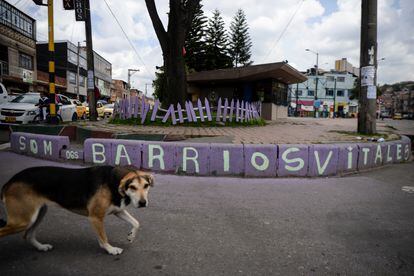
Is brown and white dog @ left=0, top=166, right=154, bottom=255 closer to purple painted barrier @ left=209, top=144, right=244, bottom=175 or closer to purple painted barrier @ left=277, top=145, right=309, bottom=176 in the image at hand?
purple painted barrier @ left=209, top=144, right=244, bottom=175

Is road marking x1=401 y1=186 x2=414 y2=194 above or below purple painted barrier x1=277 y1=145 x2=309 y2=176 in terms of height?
below

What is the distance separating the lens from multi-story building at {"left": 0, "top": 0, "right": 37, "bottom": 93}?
29.6 metres

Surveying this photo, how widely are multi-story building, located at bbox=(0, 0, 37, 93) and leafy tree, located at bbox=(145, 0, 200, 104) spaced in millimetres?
21288

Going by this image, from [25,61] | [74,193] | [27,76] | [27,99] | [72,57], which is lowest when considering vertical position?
[74,193]

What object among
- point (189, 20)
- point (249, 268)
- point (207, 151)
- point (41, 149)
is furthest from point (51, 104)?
point (249, 268)

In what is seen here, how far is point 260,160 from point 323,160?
1425 mm

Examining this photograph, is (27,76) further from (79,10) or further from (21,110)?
(21,110)

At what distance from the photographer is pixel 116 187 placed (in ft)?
9.18

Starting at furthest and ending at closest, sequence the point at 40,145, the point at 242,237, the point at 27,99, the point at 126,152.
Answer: the point at 27,99 → the point at 40,145 → the point at 126,152 → the point at 242,237

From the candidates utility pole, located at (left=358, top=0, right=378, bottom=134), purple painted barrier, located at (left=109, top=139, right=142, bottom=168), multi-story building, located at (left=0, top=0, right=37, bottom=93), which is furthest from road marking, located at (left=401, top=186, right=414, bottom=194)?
multi-story building, located at (left=0, top=0, right=37, bottom=93)

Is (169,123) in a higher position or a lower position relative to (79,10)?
lower

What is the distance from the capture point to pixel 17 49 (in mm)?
31797

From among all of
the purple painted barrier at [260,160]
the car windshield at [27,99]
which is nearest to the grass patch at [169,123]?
the car windshield at [27,99]

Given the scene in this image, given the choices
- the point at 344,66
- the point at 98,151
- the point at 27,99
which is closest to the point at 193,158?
the point at 98,151
